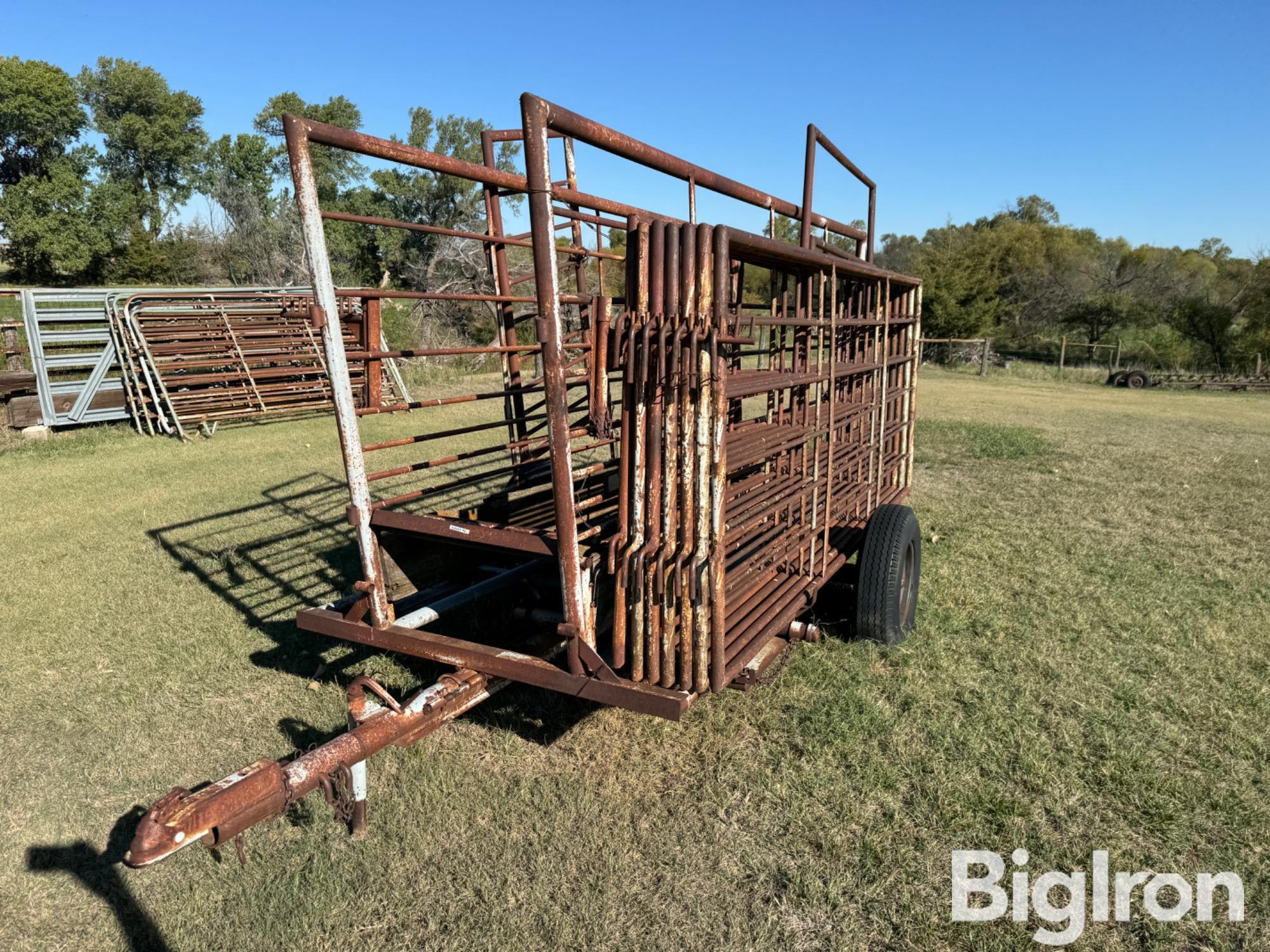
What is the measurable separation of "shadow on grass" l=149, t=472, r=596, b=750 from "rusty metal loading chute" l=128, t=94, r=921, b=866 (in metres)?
0.37

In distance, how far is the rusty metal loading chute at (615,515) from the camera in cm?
239

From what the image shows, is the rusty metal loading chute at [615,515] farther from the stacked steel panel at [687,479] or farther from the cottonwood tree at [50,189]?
the cottonwood tree at [50,189]

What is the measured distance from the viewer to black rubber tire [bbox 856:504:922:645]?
3.93 meters

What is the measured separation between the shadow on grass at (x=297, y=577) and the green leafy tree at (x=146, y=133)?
1929 inches

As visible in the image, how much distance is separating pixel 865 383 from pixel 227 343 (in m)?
11.9

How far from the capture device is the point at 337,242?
3250 cm

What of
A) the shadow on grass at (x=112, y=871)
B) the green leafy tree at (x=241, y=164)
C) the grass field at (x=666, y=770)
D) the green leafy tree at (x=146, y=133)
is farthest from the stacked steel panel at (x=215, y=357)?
the green leafy tree at (x=146, y=133)

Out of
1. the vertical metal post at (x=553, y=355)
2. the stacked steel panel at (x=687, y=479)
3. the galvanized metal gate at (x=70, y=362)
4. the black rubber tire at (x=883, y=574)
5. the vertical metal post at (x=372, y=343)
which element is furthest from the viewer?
the galvanized metal gate at (x=70, y=362)

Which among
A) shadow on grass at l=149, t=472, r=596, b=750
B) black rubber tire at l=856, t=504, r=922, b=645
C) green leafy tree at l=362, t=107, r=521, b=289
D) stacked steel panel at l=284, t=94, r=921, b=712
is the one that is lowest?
shadow on grass at l=149, t=472, r=596, b=750

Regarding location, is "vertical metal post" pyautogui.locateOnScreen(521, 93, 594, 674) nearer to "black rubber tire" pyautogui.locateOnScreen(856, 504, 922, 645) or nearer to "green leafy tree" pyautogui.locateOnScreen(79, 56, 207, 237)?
"black rubber tire" pyautogui.locateOnScreen(856, 504, 922, 645)

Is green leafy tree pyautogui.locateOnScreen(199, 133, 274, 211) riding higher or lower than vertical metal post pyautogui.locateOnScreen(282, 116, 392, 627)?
higher

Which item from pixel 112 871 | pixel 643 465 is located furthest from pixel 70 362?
pixel 643 465

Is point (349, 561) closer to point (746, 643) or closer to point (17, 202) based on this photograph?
point (746, 643)

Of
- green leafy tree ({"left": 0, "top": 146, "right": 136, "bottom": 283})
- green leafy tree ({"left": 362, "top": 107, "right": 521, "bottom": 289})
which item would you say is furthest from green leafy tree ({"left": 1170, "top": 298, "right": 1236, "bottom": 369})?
green leafy tree ({"left": 0, "top": 146, "right": 136, "bottom": 283})
